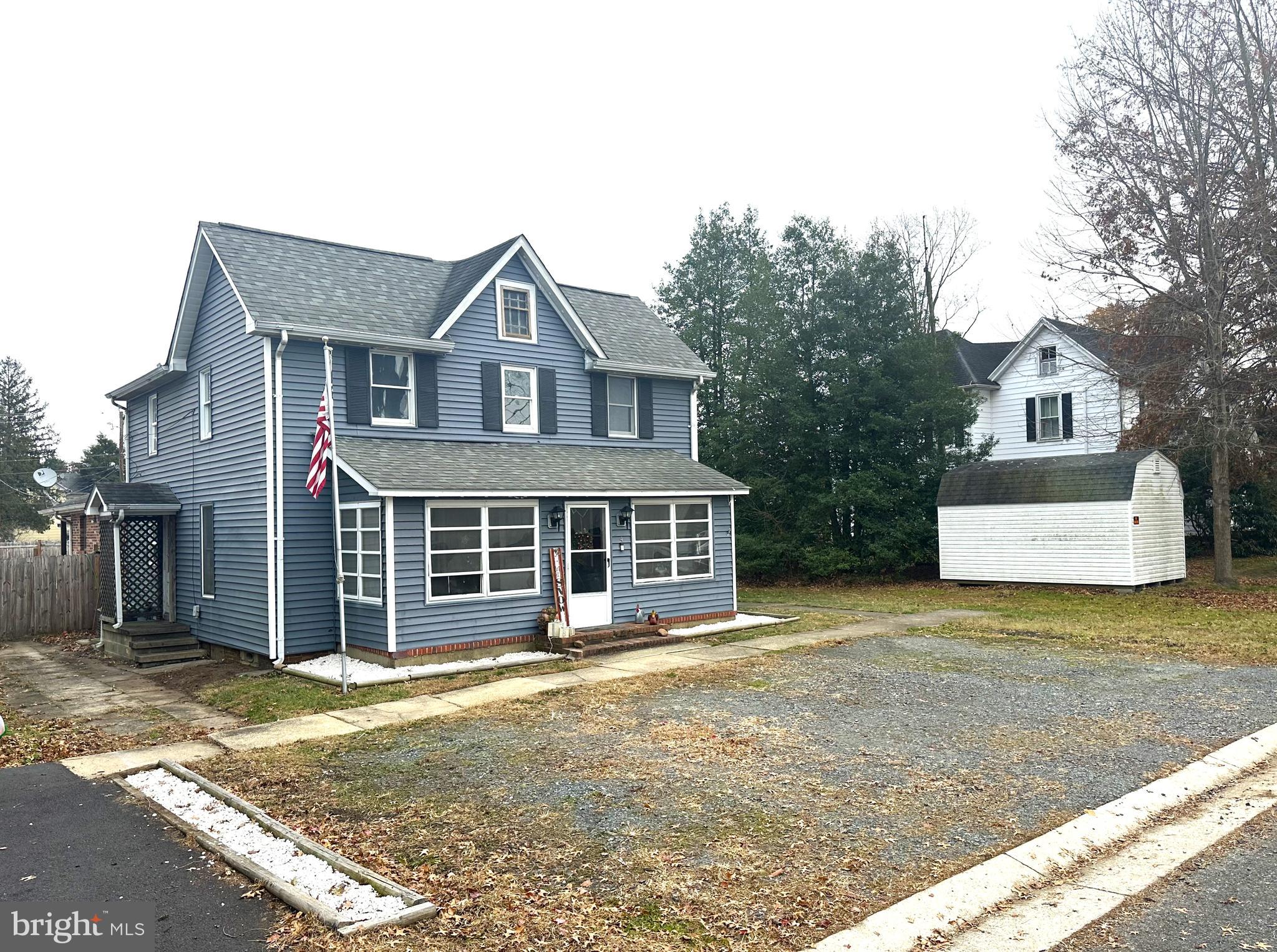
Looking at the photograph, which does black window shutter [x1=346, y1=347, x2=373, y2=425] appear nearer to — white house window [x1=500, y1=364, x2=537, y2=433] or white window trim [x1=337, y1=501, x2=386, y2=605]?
white window trim [x1=337, y1=501, x2=386, y2=605]

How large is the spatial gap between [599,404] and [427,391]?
4098 millimetres

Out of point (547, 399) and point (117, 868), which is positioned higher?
point (547, 399)

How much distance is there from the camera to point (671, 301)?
1478 inches

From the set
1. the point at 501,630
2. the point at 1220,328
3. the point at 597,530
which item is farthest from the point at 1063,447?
the point at 501,630

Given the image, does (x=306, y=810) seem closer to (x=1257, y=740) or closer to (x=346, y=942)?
(x=346, y=942)

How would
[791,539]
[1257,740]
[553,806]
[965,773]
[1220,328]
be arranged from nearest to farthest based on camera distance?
1. [553,806]
2. [965,773]
3. [1257,740]
4. [1220,328]
5. [791,539]

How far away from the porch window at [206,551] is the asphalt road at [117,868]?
9.80 m

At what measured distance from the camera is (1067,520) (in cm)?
2358

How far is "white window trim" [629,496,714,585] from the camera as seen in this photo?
1722 cm

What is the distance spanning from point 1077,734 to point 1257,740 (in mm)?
1600

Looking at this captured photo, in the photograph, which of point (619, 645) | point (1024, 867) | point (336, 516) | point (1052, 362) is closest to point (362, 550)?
point (336, 516)

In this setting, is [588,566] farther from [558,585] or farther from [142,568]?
[142,568]

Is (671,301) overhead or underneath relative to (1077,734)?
overhead

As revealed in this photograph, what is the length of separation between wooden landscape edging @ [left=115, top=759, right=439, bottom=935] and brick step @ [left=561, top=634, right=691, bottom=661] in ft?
25.9
